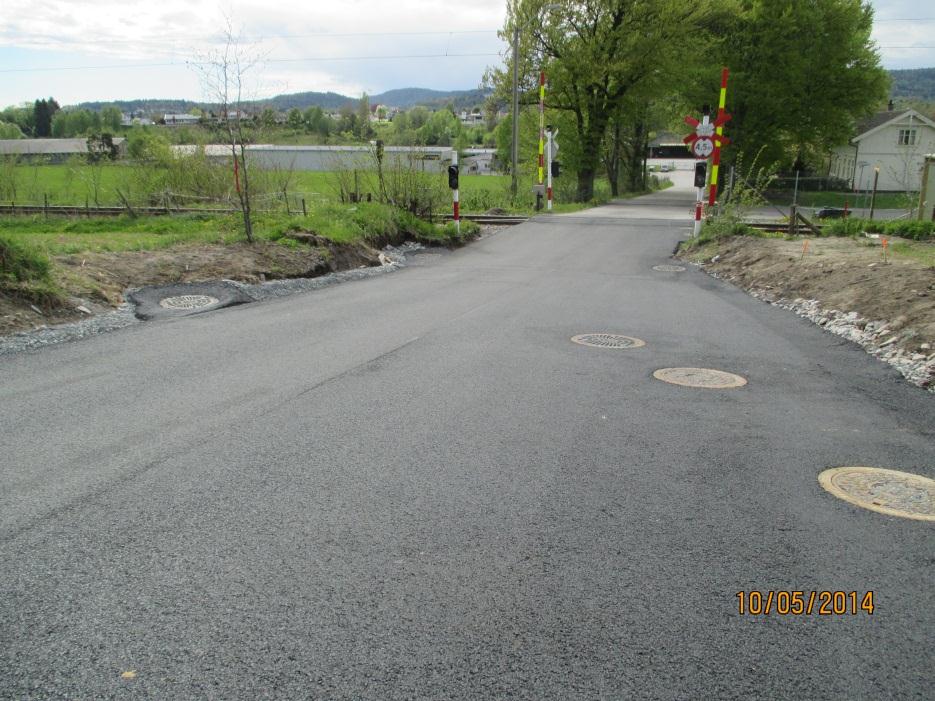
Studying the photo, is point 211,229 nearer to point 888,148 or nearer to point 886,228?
point 886,228

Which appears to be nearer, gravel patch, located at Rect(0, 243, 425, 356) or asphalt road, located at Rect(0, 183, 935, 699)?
asphalt road, located at Rect(0, 183, 935, 699)

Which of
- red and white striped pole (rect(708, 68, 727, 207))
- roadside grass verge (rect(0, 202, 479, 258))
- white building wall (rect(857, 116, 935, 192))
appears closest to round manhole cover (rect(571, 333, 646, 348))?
roadside grass verge (rect(0, 202, 479, 258))

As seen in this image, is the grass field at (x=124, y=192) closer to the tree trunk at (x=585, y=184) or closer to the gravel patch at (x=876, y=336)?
the tree trunk at (x=585, y=184)

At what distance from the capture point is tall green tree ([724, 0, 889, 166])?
41.1 m

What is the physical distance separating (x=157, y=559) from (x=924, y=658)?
354cm

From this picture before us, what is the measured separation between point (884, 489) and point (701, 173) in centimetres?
1497

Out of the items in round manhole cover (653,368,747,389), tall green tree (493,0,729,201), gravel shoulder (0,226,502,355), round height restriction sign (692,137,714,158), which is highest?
tall green tree (493,0,729,201)

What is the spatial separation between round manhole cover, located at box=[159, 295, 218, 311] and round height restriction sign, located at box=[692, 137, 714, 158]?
1314 cm

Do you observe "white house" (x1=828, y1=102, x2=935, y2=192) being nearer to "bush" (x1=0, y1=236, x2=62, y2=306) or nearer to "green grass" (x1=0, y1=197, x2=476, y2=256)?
"green grass" (x1=0, y1=197, x2=476, y2=256)

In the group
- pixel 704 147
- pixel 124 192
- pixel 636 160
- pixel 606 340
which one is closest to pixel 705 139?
pixel 704 147

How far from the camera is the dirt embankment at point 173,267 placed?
8867 millimetres

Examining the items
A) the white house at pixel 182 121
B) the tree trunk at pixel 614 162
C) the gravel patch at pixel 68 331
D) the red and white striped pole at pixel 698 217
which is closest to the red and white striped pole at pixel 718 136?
the red and white striped pole at pixel 698 217

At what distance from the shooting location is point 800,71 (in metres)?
41.1
